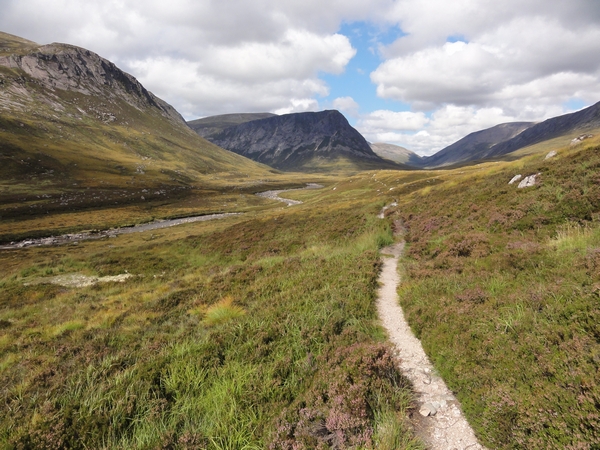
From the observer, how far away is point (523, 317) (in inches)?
267

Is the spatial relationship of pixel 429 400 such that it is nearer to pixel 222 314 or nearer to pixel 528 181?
pixel 222 314

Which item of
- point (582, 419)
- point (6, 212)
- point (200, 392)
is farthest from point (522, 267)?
point (6, 212)

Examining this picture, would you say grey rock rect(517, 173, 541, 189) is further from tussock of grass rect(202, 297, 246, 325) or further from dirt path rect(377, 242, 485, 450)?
tussock of grass rect(202, 297, 246, 325)

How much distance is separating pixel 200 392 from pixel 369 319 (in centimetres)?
576

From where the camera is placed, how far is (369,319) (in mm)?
9758

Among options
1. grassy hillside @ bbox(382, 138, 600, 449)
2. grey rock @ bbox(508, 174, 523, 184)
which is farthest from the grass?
grey rock @ bbox(508, 174, 523, 184)

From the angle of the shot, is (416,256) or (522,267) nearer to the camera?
(522,267)

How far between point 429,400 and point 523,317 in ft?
10.2

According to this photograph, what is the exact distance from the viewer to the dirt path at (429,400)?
5.14 metres

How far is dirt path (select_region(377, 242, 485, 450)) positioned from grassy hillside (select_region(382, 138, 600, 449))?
24 cm

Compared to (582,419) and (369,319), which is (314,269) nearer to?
(369,319)

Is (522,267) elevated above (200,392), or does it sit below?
above

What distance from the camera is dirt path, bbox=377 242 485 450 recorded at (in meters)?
5.14

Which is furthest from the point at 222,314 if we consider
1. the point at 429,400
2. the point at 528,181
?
the point at 528,181
